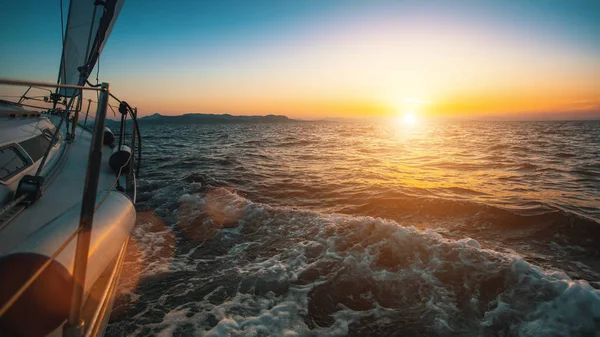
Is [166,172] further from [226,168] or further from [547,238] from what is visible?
[547,238]

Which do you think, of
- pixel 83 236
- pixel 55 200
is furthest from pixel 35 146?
pixel 83 236

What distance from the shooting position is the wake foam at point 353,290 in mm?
3863

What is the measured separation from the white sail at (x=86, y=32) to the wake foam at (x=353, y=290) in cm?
538

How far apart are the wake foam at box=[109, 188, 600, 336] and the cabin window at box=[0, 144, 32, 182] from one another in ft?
7.94

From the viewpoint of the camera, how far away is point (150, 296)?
14.7ft

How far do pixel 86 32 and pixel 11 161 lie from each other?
23.0ft

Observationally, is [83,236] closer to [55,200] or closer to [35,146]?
[55,200]

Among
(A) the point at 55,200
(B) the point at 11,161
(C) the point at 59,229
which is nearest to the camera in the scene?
(C) the point at 59,229

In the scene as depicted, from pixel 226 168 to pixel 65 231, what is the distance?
12388 millimetres

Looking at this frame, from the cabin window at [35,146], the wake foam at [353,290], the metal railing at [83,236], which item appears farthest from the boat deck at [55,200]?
the wake foam at [353,290]

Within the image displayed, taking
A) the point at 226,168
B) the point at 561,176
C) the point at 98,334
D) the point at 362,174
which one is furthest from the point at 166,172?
the point at 561,176

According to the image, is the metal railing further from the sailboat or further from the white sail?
the white sail

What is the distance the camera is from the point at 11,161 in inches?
183

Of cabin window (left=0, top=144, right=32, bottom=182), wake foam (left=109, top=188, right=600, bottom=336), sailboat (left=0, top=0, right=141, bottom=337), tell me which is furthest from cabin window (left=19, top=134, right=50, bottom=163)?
wake foam (left=109, top=188, right=600, bottom=336)
